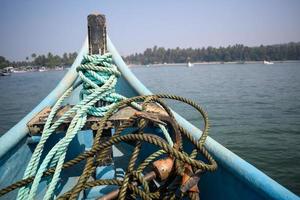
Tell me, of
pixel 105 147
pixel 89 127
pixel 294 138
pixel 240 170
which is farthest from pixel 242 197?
pixel 294 138

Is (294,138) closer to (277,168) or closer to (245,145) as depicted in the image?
(245,145)

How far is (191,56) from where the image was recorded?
147375mm

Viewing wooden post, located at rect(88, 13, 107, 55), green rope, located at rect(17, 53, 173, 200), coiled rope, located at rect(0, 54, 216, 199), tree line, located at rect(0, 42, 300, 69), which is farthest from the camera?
tree line, located at rect(0, 42, 300, 69)

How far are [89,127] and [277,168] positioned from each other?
20.3 ft

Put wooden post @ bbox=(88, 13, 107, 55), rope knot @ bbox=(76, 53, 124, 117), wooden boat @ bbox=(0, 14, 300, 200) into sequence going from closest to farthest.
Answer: wooden boat @ bbox=(0, 14, 300, 200)
rope knot @ bbox=(76, 53, 124, 117)
wooden post @ bbox=(88, 13, 107, 55)

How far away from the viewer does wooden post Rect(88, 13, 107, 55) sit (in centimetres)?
233

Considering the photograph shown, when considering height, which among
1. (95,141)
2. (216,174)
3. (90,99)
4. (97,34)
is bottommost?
(216,174)

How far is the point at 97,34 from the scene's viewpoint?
2.37m

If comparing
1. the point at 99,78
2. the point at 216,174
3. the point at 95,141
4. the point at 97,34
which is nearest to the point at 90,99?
the point at 99,78

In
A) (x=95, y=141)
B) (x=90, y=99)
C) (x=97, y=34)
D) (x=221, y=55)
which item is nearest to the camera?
(x=95, y=141)

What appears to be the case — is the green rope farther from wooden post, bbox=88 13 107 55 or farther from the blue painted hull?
the blue painted hull

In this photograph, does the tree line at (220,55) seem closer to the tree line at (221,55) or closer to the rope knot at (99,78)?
the tree line at (221,55)

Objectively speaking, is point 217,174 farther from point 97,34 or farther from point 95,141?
point 97,34

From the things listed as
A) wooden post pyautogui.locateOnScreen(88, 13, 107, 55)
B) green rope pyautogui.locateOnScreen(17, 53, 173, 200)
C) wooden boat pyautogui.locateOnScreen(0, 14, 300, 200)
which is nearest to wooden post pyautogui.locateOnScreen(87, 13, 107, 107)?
wooden post pyautogui.locateOnScreen(88, 13, 107, 55)
